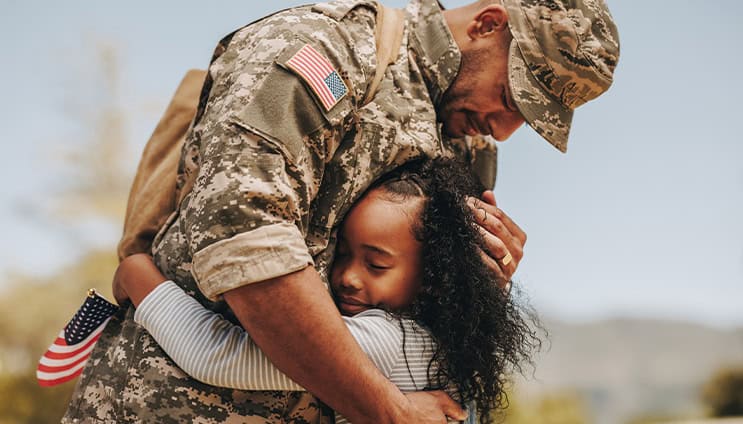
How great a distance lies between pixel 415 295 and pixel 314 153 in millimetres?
560

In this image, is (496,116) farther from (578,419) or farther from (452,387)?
(578,419)

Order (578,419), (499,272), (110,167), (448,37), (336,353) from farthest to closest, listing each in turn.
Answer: (110,167) → (578,419) → (448,37) → (499,272) → (336,353)

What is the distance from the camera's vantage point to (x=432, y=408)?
198 cm

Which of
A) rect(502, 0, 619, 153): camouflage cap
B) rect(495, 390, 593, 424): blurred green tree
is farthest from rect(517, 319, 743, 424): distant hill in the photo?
rect(502, 0, 619, 153): camouflage cap

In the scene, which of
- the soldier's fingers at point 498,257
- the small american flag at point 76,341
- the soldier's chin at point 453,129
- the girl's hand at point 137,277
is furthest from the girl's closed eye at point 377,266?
the small american flag at point 76,341

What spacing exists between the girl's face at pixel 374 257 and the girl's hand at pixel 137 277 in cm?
49

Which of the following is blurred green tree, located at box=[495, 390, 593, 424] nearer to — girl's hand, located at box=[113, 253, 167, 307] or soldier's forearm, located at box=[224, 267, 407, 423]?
girl's hand, located at box=[113, 253, 167, 307]

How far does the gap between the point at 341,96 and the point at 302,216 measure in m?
0.31

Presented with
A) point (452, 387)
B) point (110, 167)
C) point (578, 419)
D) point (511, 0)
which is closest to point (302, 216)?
point (452, 387)

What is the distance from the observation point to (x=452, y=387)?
82.6 inches

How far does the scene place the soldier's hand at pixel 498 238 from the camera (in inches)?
88.5

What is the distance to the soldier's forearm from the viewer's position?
1669 millimetres

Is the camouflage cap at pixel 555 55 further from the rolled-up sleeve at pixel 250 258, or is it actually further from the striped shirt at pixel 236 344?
the rolled-up sleeve at pixel 250 258

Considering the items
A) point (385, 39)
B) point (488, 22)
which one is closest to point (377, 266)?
point (385, 39)
